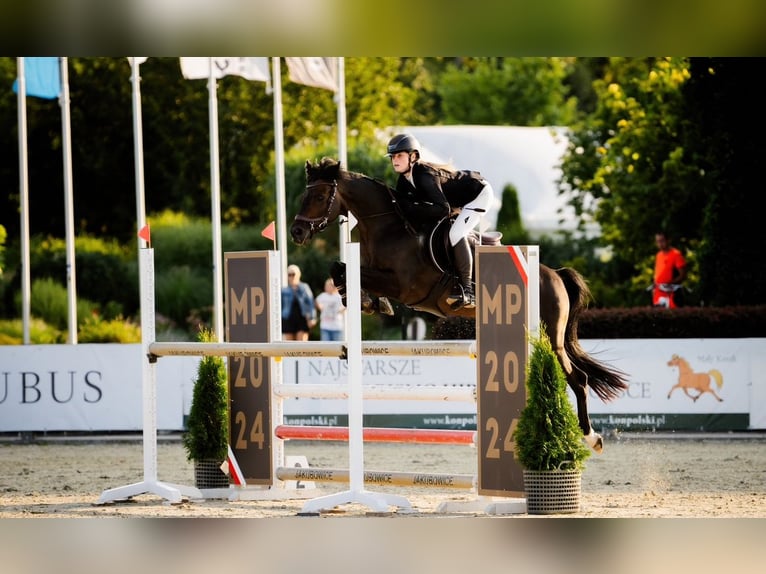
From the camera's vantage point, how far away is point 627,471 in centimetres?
952

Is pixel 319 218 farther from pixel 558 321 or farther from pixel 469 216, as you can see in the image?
pixel 558 321

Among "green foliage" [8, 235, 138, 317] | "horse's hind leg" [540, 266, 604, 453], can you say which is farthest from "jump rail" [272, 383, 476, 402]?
"green foliage" [8, 235, 138, 317]

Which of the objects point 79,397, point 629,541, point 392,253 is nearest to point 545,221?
point 79,397

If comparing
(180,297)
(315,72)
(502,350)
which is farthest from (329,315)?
(502,350)

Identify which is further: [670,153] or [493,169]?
[493,169]

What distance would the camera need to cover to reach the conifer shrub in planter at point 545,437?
21.8ft

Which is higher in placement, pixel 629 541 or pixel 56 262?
pixel 56 262

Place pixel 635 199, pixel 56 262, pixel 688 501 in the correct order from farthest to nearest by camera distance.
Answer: pixel 56 262 < pixel 635 199 < pixel 688 501

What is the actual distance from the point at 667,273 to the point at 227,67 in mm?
5691

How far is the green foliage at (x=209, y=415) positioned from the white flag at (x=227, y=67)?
8019mm

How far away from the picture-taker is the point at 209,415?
7.86 meters
